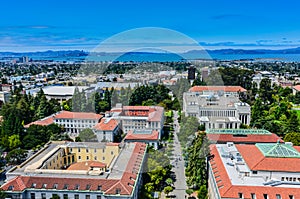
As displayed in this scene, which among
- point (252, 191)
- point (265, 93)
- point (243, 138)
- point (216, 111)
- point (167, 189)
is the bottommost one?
point (167, 189)

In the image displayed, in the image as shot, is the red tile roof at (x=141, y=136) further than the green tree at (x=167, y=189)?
Yes

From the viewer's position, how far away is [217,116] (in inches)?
625

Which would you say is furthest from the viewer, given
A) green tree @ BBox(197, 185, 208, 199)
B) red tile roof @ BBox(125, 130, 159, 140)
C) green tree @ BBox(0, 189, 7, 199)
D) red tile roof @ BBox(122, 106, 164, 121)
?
red tile roof @ BBox(122, 106, 164, 121)

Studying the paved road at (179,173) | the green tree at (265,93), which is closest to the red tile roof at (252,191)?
the paved road at (179,173)

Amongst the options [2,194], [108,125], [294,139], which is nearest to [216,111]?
[294,139]

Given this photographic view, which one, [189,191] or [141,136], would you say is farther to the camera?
[141,136]

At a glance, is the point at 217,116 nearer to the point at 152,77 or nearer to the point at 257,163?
the point at 152,77

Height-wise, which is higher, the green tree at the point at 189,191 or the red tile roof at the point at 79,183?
the red tile roof at the point at 79,183

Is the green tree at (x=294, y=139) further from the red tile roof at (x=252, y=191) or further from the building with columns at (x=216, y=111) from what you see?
the red tile roof at (x=252, y=191)

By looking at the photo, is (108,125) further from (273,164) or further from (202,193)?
(273,164)

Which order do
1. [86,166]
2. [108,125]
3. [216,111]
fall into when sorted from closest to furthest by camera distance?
1. [86,166]
2. [108,125]
3. [216,111]

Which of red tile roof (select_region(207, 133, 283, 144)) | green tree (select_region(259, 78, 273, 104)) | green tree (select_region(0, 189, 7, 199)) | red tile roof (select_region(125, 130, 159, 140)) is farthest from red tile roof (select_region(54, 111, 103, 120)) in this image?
green tree (select_region(259, 78, 273, 104))

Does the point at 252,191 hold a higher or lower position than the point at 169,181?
higher

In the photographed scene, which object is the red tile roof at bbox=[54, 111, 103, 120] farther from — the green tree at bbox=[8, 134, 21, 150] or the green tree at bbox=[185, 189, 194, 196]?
the green tree at bbox=[185, 189, 194, 196]
